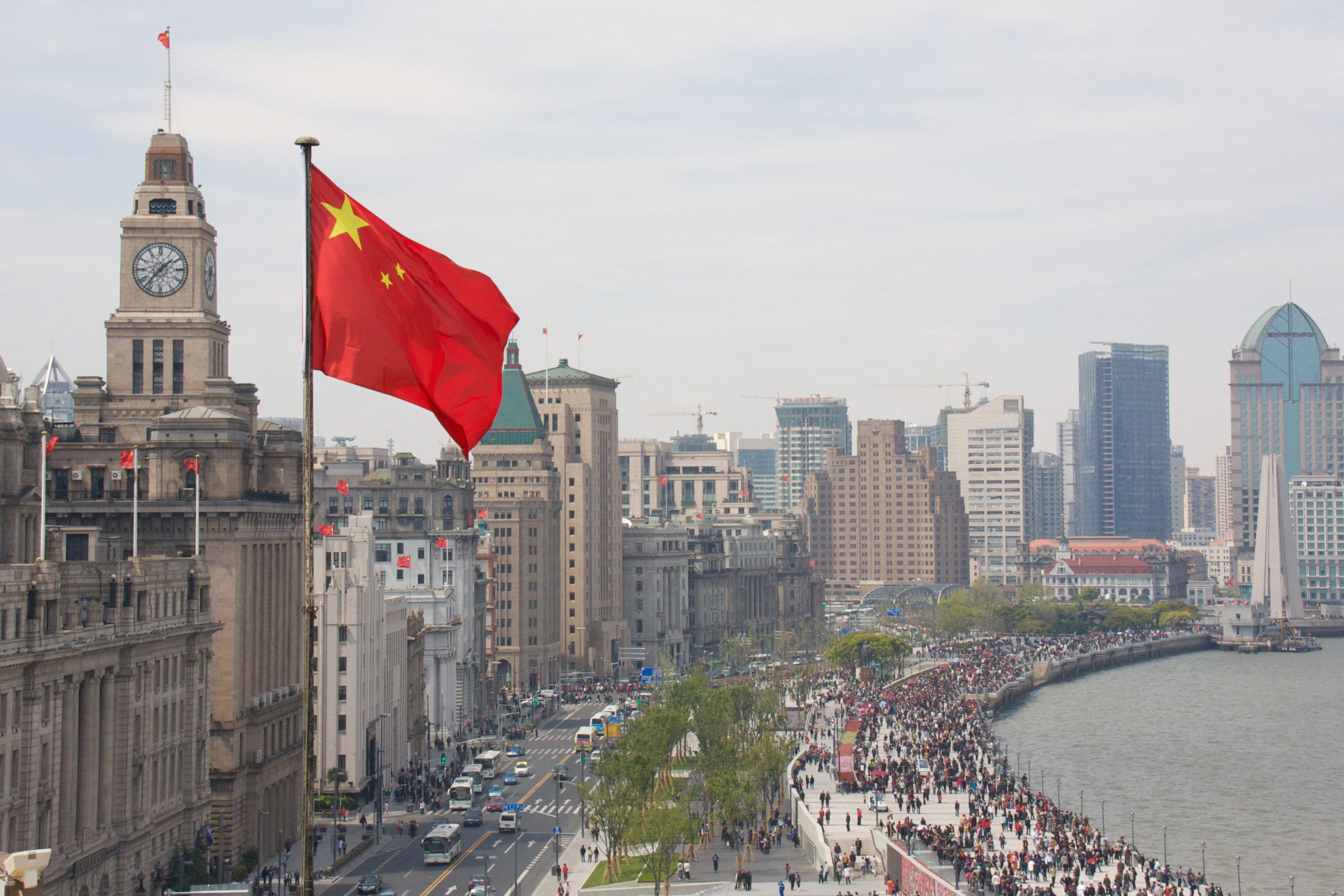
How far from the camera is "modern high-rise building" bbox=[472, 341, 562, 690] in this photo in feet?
584

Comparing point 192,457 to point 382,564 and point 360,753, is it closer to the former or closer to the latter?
point 360,753

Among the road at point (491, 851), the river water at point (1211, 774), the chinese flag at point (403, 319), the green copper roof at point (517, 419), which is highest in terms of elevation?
the green copper roof at point (517, 419)

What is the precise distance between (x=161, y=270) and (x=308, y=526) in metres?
69.0

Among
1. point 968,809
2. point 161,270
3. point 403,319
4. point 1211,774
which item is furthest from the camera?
point 1211,774

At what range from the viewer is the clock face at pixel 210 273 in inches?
3531

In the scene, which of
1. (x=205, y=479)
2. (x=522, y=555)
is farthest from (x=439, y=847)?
(x=522, y=555)

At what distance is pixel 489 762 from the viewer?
4500 inches

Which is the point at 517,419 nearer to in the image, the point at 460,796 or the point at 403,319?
the point at 460,796

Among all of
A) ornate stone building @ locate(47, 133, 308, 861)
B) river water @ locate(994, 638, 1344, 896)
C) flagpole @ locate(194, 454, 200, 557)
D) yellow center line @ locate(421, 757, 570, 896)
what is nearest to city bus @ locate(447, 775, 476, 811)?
yellow center line @ locate(421, 757, 570, 896)

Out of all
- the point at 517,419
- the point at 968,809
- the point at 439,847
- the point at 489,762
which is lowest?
the point at 968,809

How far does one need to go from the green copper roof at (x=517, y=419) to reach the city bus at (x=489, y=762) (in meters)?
76.8

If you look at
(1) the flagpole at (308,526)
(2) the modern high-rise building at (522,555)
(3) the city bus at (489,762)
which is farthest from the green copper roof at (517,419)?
(1) the flagpole at (308,526)

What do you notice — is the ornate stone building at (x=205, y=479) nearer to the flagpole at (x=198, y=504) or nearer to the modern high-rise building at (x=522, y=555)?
Answer: the flagpole at (x=198, y=504)

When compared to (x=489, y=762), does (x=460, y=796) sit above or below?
above
